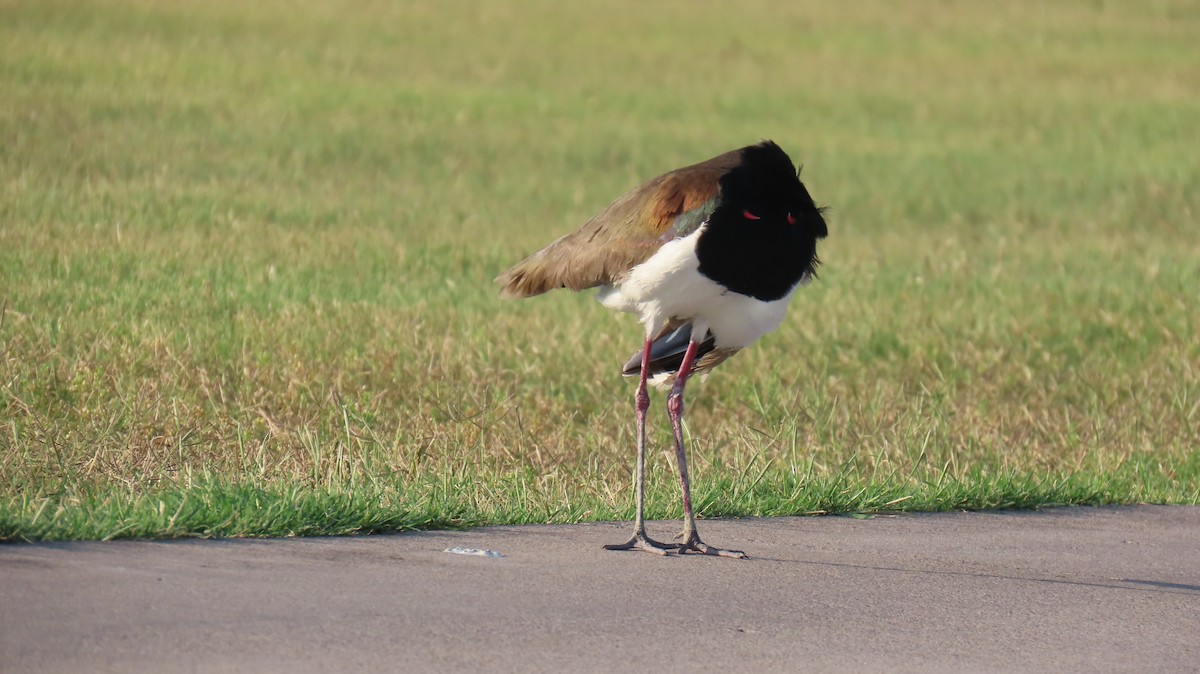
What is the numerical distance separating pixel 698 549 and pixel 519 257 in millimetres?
9344

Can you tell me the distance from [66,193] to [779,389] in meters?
8.10

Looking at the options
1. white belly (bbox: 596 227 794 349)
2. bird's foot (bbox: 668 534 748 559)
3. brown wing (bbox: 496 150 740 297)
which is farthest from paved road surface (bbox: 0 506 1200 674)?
brown wing (bbox: 496 150 740 297)

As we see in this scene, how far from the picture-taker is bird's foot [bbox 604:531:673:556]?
252 inches

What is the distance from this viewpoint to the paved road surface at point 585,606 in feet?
15.8

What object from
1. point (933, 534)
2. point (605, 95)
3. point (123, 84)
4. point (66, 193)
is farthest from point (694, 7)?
point (933, 534)

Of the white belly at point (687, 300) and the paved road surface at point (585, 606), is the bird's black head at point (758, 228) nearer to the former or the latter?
the white belly at point (687, 300)

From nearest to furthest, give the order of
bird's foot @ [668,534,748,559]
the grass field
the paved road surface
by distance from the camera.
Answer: the paved road surface
bird's foot @ [668,534,748,559]
the grass field

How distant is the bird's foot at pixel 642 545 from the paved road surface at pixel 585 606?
0.43 ft

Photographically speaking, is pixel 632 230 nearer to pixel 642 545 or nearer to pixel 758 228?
pixel 758 228

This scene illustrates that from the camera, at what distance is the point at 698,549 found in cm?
646

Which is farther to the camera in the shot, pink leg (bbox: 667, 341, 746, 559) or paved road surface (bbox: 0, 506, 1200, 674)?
pink leg (bbox: 667, 341, 746, 559)

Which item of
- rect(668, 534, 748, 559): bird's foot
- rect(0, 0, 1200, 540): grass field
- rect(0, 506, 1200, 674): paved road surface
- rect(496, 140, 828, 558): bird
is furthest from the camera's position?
rect(0, 0, 1200, 540): grass field

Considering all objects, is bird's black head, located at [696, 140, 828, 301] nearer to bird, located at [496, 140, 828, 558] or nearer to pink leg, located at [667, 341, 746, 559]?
bird, located at [496, 140, 828, 558]

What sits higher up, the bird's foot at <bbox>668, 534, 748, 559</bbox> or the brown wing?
the brown wing
